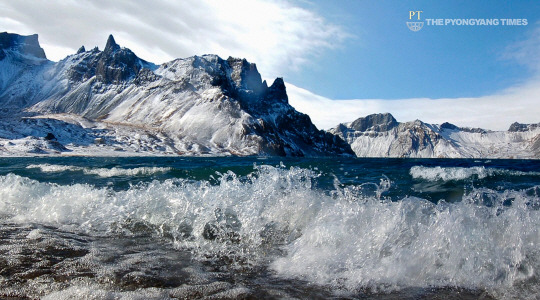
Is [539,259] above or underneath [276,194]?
underneath

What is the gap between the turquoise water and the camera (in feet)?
21.4

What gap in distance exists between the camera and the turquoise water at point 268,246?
21.4 ft

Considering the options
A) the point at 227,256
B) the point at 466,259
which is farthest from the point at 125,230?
the point at 466,259

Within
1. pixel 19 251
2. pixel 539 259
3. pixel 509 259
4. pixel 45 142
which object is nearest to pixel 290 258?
pixel 509 259

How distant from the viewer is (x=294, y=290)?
6.45m

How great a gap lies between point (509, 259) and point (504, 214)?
5.54ft

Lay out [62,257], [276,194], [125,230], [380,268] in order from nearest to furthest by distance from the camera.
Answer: [380,268], [62,257], [125,230], [276,194]

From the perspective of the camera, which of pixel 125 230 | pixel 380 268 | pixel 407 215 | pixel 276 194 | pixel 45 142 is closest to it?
pixel 380 268

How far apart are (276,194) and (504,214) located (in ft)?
21.4

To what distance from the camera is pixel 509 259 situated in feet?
24.5

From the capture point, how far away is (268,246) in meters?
9.27

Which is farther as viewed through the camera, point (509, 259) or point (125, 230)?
point (125, 230)

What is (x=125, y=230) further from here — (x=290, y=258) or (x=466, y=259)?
(x=466, y=259)

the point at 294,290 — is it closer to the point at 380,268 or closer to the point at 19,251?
the point at 380,268
